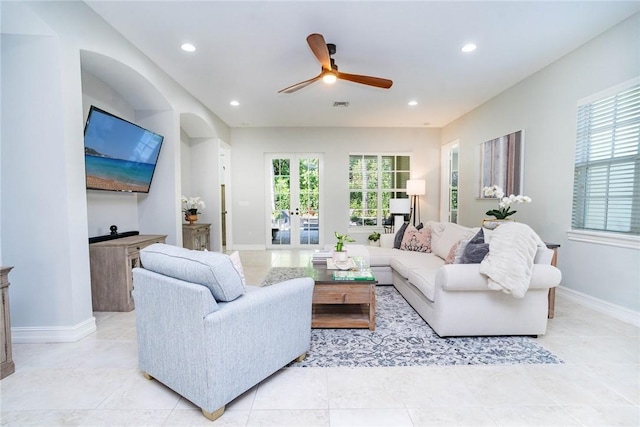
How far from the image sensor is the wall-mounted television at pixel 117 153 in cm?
275

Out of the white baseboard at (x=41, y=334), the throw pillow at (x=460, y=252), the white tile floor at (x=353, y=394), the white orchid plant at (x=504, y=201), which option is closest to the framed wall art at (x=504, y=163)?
the white orchid plant at (x=504, y=201)

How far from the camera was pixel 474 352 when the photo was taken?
212 cm

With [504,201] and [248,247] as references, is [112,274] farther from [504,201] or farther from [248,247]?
[504,201]

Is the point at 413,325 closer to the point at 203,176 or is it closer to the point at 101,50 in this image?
the point at 101,50

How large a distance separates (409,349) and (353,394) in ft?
2.31

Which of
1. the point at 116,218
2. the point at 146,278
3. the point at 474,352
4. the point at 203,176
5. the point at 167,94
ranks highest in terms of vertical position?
the point at 167,94

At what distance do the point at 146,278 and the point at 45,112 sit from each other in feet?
5.63

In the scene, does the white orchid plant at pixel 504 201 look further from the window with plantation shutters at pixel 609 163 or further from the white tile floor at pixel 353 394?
the white tile floor at pixel 353 394

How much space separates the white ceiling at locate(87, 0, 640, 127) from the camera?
7.94ft

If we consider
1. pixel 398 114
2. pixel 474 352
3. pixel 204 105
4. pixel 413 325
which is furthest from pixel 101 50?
pixel 398 114

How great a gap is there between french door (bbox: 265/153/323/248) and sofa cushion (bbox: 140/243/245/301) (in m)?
4.88

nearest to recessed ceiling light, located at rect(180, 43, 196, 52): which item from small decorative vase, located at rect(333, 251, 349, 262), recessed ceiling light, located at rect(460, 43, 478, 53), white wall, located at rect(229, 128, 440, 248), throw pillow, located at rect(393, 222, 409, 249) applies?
small decorative vase, located at rect(333, 251, 349, 262)

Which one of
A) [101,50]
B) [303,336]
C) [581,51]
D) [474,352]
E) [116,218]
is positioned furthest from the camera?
[116,218]

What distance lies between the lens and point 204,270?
149cm
